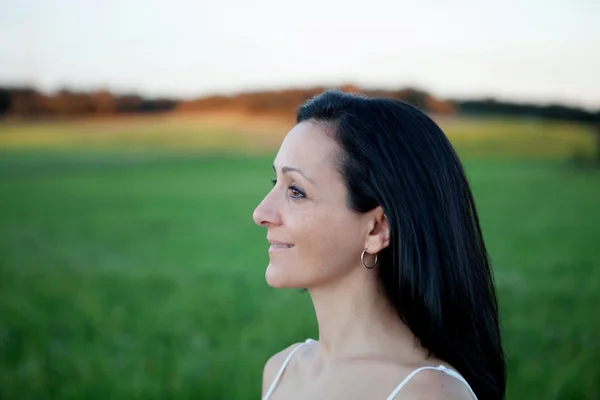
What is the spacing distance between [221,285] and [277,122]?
1.37m

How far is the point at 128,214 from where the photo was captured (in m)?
5.44

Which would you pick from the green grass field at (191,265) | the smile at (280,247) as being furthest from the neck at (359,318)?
the green grass field at (191,265)

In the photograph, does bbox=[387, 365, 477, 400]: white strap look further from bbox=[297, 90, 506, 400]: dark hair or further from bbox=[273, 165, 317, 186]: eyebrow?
bbox=[273, 165, 317, 186]: eyebrow

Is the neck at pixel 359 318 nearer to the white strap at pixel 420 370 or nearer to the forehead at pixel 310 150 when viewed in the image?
the white strap at pixel 420 370

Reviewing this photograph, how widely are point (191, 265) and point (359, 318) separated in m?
3.40

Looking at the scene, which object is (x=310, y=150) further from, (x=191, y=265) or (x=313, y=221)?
(x=191, y=265)

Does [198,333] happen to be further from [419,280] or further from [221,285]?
[419,280]

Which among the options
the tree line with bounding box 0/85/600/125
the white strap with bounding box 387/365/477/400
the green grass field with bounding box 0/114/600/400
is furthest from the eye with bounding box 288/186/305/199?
the tree line with bounding box 0/85/600/125

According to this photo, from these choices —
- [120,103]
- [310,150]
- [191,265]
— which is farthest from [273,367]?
[120,103]

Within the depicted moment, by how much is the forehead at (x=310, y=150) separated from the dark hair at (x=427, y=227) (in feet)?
0.08

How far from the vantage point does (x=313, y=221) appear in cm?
141

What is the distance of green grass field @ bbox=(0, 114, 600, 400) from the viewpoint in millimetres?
3316

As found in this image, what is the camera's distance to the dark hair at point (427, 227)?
1.32 meters

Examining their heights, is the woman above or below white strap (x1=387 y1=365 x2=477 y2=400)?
above
